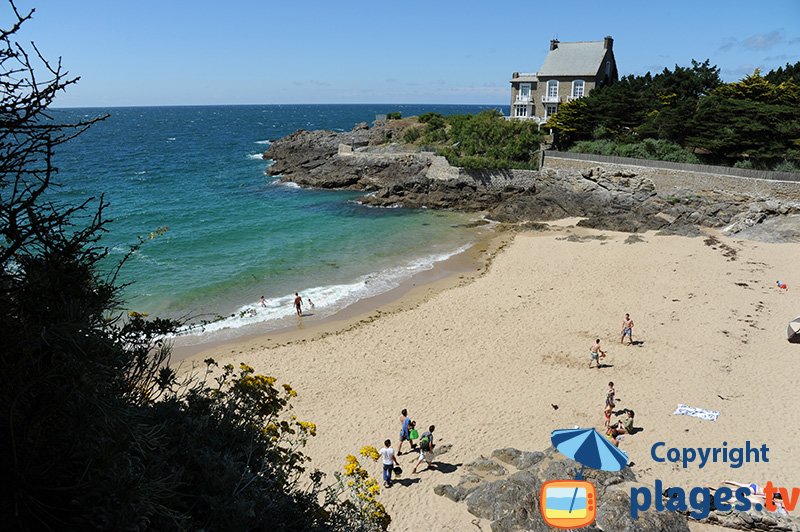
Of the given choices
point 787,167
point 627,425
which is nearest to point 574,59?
point 787,167

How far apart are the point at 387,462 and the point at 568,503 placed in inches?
139

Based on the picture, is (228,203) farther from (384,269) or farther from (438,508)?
(438,508)

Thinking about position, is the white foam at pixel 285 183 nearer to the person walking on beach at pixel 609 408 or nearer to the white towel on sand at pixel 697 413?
the person walking on beach at pixel 609 408

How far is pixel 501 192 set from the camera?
3775 cm

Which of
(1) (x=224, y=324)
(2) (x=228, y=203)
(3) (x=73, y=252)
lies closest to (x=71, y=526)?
(3) (x=73, y=252)

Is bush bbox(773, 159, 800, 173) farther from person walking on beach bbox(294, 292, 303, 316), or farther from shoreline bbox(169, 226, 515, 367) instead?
person walking on beach bbox(294, 292, 303, 316)

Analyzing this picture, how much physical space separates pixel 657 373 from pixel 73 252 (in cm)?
1458

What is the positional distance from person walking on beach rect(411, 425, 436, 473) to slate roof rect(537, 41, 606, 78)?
139 ft

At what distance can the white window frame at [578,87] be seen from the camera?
150ft

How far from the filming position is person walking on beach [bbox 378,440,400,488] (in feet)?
33.5

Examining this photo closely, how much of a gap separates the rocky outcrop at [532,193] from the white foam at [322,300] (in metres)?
11.0

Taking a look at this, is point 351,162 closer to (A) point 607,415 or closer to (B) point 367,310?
(B) point 367,310

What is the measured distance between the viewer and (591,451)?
30.0 feet

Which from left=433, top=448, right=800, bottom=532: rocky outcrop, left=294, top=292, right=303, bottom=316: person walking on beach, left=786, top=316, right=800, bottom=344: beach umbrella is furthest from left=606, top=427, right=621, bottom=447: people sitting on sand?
left=294, top=292, right=303, bottom=316: person walking on beach
